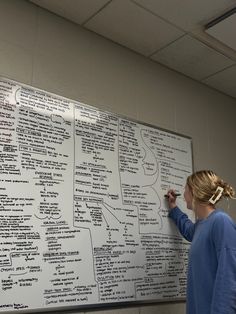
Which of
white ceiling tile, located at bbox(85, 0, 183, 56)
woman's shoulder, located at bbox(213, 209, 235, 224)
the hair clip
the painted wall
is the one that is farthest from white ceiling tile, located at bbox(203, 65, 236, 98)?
woman's shoulder, located at bbox(213, 209, 235, 224)

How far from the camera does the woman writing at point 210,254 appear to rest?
1.61 m

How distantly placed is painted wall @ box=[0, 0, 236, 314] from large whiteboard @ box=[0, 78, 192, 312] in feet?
0.31

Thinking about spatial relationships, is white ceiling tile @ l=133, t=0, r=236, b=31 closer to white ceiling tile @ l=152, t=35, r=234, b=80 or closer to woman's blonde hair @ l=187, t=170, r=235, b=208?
white ceiling tile @ l=152, t=35, r=234, b=80

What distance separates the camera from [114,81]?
88.8 inches

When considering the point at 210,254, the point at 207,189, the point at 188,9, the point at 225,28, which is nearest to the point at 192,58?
the point at 225,28

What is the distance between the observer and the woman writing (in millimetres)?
1611

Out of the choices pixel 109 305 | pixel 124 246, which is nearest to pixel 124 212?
pixel 124 246

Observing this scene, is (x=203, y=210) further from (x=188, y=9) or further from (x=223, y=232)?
(x=188, y=9)

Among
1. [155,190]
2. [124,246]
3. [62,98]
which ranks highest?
[62,98]

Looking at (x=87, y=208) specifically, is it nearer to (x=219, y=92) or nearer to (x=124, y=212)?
(x=124, y=212)

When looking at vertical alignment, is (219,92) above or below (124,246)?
above

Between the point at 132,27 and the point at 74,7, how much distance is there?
1.20 feet

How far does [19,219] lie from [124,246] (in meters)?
0.62

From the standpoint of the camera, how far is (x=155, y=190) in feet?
7.43
